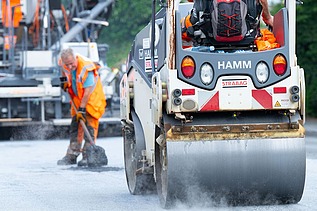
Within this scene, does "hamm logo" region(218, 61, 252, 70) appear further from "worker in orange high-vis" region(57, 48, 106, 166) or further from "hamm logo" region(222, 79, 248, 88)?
"worker in orange high-vis" region(57, 48, 106, 166)

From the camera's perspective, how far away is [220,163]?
7.77 meters

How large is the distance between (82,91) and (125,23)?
25694 mm

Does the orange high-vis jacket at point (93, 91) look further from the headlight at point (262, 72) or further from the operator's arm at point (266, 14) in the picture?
the headlight at point (262, 72)

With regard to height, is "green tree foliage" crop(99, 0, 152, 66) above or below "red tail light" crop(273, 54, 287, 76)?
below

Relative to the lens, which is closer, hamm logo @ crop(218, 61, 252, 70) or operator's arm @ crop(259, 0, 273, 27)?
hamm logo @ crop(218, 61, 252, 70)

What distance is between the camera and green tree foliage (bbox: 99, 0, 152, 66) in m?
37.8

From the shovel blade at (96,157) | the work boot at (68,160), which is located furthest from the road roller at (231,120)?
the work boot at (68,160)

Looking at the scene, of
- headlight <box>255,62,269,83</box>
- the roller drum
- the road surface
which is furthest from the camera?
the road surface

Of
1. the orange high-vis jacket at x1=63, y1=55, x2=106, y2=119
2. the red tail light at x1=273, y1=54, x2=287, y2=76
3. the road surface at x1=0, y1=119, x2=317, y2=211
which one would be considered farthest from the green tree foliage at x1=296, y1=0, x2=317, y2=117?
the red tail light at x1=273, y1=54, x2=287, y2=76

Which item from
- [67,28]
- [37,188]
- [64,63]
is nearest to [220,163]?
[37,188]

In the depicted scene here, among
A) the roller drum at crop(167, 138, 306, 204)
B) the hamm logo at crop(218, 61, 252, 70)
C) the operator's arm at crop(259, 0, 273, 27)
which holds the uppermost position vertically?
the operator's arm at crop(259, 0, 273, 27)

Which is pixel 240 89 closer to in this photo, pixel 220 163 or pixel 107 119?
pixel 220 163

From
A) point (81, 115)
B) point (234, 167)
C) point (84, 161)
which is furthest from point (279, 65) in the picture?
point (81, 115)

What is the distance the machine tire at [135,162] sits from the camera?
9203 millimetres
